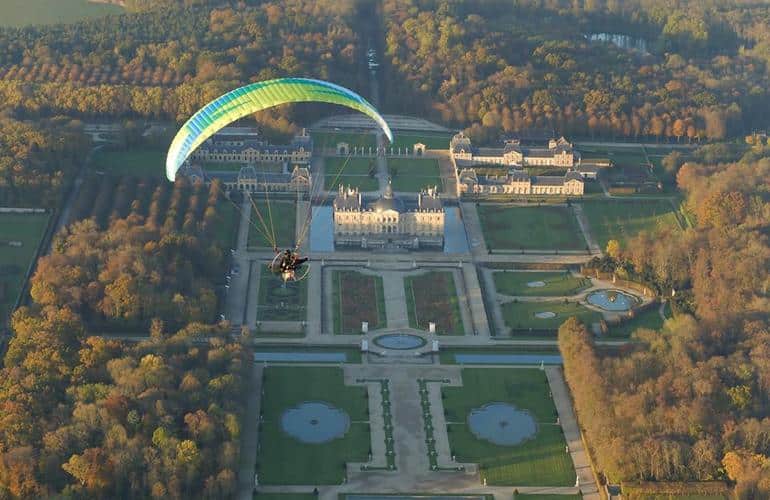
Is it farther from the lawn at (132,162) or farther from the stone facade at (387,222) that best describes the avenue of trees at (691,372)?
the lawn at (132,162)

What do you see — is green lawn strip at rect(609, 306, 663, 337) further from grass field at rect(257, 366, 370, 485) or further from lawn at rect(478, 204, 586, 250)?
grass field at rect(257, 366, 370, 485)

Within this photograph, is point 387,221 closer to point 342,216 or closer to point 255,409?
point 342,216

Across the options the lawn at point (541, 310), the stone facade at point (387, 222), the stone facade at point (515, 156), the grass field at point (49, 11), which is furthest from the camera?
the grass field at point (49, 11)

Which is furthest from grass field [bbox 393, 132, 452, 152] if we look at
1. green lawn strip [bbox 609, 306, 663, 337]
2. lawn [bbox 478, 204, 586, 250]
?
green lawn strip [bbox 609, 306, 663, 337]

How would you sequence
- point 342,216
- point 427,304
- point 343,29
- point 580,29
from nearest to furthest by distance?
point 427,304
point 342,216
point 343,29
point 580,29

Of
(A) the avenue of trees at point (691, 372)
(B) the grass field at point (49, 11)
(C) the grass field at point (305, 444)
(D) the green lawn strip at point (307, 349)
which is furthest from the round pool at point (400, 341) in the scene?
(B) the grass field at point (49, 11)

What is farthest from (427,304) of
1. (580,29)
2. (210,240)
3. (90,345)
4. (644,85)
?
(580,29)

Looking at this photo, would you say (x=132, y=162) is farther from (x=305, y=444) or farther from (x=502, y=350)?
(x=305, y=444)
